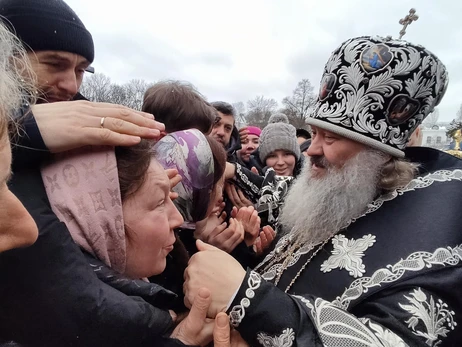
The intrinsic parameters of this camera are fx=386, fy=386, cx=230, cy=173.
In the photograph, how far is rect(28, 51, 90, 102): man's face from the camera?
181 cm

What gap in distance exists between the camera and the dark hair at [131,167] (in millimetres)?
1208

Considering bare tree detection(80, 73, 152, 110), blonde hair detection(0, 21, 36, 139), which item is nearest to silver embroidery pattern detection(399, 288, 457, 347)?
blonde hair detection(0, 21, 36, 139)

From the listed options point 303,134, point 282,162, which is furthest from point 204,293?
point 303,134

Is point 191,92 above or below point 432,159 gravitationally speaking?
below

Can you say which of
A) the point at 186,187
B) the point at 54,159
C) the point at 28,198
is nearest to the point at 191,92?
the point at 186,187

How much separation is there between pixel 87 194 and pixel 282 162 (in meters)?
3.70

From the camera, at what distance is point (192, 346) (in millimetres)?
1186

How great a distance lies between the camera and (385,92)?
1.85 meters

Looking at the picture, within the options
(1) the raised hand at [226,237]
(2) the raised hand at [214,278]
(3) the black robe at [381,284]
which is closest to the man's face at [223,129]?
(1) the raised hand at [226,237]

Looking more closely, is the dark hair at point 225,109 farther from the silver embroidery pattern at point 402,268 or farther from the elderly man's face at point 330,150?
the silver embroidery pattern at point 402,268

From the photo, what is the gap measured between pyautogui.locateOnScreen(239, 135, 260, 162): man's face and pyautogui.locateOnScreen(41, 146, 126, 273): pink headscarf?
446 cm

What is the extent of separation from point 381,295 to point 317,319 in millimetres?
291

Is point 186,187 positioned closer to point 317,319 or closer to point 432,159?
point 317,319

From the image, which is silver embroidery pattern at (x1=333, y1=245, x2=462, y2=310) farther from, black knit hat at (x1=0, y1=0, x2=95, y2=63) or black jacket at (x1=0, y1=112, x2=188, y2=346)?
black knit hat at (x1=0, y1=0, x2=95, y2=63)
